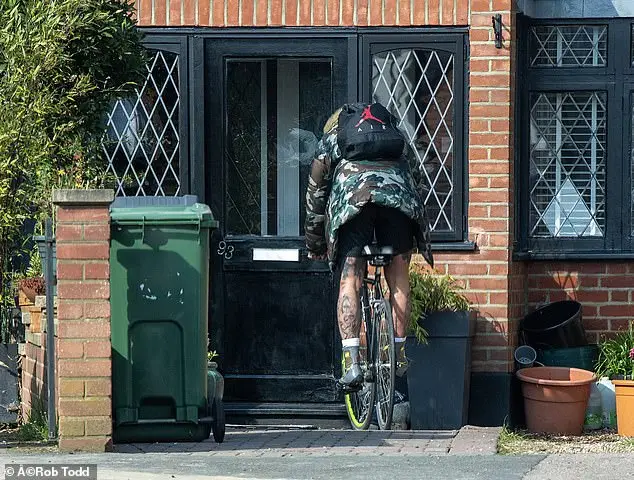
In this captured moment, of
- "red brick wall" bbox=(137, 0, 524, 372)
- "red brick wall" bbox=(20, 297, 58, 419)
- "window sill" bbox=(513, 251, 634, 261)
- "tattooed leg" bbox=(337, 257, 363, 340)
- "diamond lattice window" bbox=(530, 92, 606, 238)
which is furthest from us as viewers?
"diamond lattice window" bbox=(530, 92, 606, 238)

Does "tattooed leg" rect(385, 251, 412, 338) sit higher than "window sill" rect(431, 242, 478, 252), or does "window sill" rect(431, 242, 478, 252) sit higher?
"window sill" rect(431, 242, 478, 252)

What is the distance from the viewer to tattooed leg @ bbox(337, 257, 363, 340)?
25.2 feet

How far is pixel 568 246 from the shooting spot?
9.22 metres

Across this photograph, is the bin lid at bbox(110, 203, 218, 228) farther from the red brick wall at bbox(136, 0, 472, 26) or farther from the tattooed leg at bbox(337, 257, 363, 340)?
the red brick wall at bbox(136, 0, 472, 26)

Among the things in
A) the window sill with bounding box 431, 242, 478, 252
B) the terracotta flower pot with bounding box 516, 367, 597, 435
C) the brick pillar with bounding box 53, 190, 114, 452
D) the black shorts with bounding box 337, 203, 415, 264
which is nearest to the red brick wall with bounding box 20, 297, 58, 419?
the brick pillar with bounding box 53, 190, 114, 452

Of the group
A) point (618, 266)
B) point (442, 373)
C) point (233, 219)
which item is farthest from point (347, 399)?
point (618, 266)

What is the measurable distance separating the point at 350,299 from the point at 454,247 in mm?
1252

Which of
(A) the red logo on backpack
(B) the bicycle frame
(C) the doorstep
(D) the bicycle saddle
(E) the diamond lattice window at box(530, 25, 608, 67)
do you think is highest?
(E) the diamond lattice window at box(530, 25, 608, 67)

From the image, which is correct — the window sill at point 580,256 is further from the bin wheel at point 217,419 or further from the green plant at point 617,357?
the bin wheel at point 217,419

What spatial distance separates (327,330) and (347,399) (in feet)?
2.43

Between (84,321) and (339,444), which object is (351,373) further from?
(84,321)

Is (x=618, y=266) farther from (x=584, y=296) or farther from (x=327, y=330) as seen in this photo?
(x=327, y=330)

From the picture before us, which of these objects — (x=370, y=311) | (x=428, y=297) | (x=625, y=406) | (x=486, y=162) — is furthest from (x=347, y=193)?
(x=625, y=406)

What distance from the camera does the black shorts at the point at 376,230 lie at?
7.63 meters
